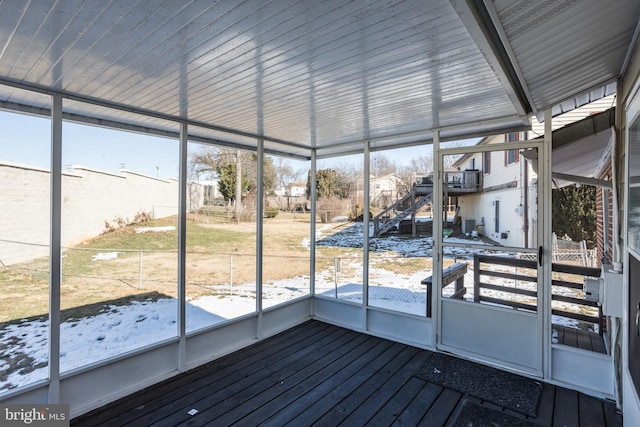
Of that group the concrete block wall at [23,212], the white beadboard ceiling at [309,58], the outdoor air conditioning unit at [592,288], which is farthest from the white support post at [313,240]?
the outdoor air conditioning unit at [592,288]

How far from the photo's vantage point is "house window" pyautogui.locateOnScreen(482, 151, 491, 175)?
10.7 ft

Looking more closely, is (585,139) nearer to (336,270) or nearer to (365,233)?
(365,233)

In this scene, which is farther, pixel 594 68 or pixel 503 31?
pixel 594 68

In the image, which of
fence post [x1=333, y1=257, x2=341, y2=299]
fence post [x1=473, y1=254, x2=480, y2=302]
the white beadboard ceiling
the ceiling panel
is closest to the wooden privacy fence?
fence post [x1=473, y1=254, x2=480, y2=302]

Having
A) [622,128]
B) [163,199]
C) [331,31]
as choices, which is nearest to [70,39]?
[331,31]

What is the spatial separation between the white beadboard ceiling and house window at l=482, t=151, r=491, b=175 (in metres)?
0.31

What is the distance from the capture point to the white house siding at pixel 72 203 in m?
2.53

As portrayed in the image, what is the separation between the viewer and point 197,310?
359 centimetres

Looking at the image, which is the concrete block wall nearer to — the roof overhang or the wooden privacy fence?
the wooden privacy fence

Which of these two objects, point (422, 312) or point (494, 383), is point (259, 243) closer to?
point (422, 312)

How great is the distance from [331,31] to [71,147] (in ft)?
8.37

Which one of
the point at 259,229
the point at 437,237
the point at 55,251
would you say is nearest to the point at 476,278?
the point at 437,237

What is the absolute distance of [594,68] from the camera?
2213mm

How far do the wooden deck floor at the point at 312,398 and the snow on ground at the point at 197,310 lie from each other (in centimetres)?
47
